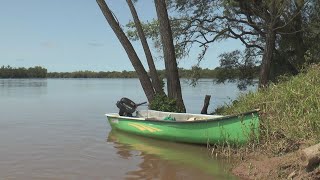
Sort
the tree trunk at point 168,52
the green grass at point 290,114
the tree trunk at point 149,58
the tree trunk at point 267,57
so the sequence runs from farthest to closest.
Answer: the tree trunk at point 267,57 → the tree trunk at point 149,58 → the tree trunk at point 168,52 → the green grass at point 290,114

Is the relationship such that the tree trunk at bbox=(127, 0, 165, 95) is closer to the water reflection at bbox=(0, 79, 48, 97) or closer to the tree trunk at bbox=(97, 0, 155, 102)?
the tree trunk at bbox=(97, 0, 155, 102)

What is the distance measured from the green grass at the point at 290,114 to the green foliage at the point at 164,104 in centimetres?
310

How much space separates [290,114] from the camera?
927 centimetres

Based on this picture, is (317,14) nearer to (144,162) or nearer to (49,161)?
(144,162)

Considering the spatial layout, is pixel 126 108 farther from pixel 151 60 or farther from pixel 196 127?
pixel 196 127

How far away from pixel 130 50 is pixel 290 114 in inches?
288

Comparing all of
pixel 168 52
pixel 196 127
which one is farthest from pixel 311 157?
pixel 168 52

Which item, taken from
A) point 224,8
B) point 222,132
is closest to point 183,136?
point 222,132

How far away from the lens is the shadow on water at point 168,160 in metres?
8.32

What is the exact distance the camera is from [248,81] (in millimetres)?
21047

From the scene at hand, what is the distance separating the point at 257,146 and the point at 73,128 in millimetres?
8316

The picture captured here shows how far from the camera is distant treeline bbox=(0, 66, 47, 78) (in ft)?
336

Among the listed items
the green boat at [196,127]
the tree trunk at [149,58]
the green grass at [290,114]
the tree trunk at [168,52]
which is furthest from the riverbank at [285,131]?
the tree trunk at [149,58]

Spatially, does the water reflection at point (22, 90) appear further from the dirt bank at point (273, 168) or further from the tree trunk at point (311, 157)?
the tree trunk at point (311, 157)
